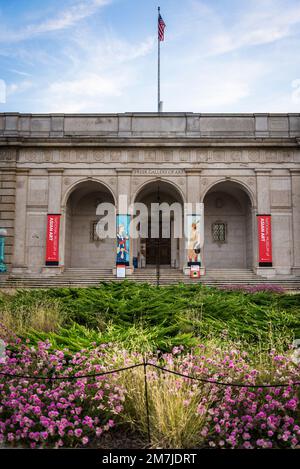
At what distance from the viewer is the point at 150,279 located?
21.5 metres

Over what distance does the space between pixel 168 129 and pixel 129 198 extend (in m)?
5.68

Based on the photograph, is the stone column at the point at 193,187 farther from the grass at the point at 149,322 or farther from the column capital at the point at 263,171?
the grass at the point at 149,322

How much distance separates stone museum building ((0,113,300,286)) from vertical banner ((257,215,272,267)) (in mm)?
68

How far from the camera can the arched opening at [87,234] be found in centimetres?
2661

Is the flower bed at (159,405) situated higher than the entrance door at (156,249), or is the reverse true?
the entrance door at (156,249)

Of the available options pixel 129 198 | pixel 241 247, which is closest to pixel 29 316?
pixel 129 198

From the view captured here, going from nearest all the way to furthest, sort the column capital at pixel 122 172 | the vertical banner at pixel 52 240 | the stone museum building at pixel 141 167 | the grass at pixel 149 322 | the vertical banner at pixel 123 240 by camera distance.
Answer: the grass at pixel 149 322 < the vertical banner at pixel 123 240 < the vertical banner at pixel 52 240 < the stone museum building at pixel 141 167 < the column capital at pixel 122 172

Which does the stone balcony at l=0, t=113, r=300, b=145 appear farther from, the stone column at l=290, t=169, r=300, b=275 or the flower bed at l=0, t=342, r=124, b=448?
the flower bed at l=0, t=342, r=124, b=448

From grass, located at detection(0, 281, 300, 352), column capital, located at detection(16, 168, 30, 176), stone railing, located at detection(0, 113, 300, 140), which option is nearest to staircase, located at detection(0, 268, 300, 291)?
column capital, located at detection(16, 168, 30, 176)

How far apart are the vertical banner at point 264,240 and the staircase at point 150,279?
1.14 metres

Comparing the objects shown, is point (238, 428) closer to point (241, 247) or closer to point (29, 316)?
point (29, 316)

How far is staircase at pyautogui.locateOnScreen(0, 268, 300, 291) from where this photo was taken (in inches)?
829

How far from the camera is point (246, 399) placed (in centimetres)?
390

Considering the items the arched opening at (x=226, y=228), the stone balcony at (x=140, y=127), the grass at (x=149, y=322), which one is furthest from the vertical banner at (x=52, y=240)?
the grass at (x=149, y=322)
